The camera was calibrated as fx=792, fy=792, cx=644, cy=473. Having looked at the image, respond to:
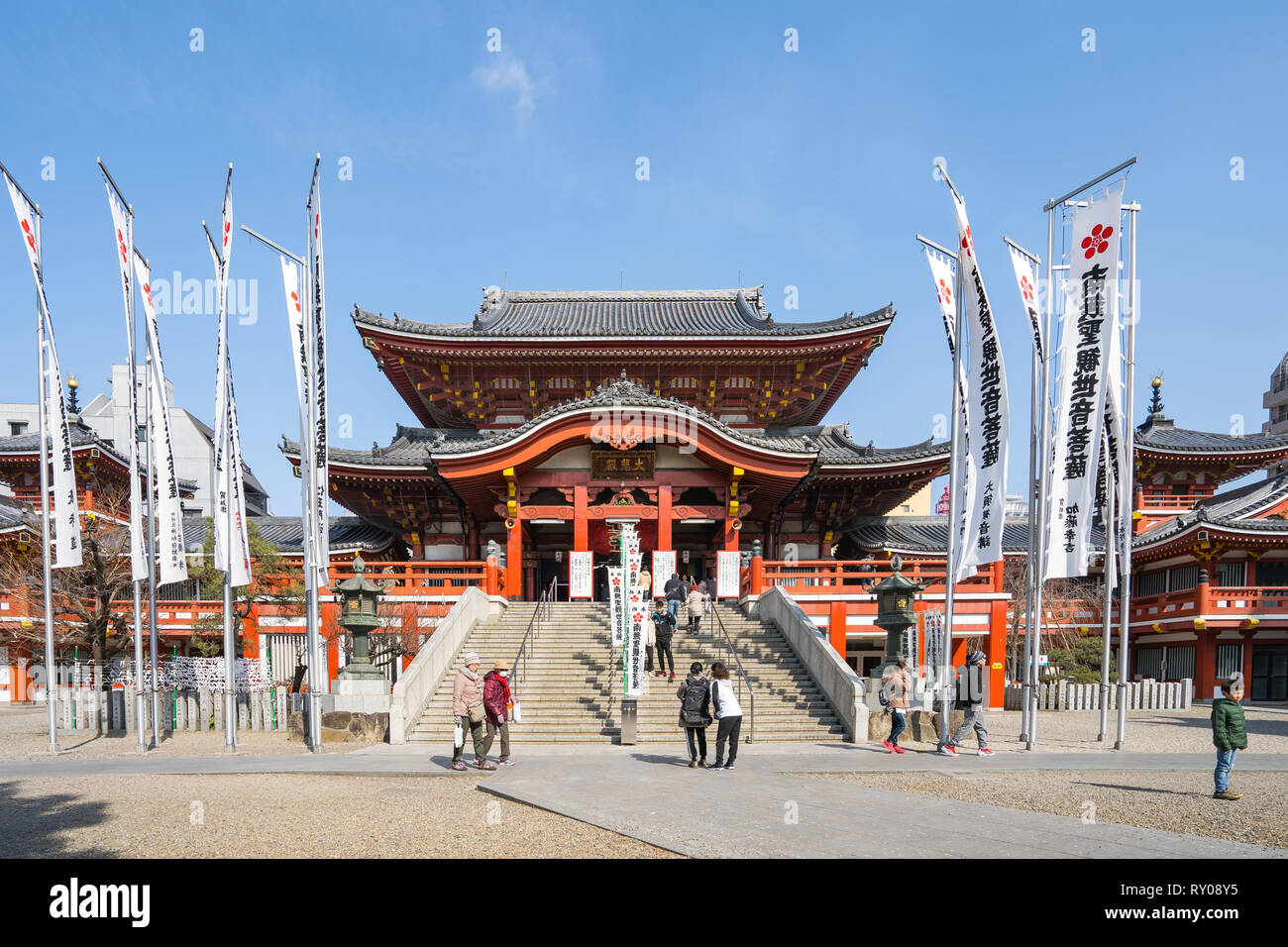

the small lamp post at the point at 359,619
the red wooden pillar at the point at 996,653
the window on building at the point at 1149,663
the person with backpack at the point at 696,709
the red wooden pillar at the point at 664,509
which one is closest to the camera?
the person with backpack at the point at 696,709

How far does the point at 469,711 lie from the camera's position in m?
11.5

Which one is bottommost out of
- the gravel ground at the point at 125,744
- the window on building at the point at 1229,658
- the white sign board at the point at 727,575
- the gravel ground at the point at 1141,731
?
the window on building at the point at 1229,658

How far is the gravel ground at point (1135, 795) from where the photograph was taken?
8.62 metres

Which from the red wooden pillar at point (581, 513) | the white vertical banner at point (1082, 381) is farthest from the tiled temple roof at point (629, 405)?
the white vertical banner at point (1082, 381)

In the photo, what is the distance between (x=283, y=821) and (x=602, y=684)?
842cm

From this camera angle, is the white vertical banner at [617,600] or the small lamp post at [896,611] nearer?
the small lamp post at [896,611]

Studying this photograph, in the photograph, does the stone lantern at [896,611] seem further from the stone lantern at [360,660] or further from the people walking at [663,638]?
the stone lantern at [360,660]

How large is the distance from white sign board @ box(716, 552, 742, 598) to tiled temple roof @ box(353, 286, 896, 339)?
7.23m

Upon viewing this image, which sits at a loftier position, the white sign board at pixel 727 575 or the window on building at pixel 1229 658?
the white sign board at pixel 727 575

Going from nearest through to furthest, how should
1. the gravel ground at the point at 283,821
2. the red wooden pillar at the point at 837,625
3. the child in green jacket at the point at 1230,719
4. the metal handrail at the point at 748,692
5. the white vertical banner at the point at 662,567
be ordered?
1. the gravel ground at the point at 283,821
2. the child in green jacket at the point at 1230,719
3. the metal handrail at the point at 748,692
4. the red wooden pillar at the point at 837,625
5. the white vertical banner at the point at 662,567

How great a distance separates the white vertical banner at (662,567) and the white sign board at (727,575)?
149cm

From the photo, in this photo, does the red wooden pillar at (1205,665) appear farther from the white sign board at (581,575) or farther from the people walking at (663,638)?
the white sign board at (581,575)
